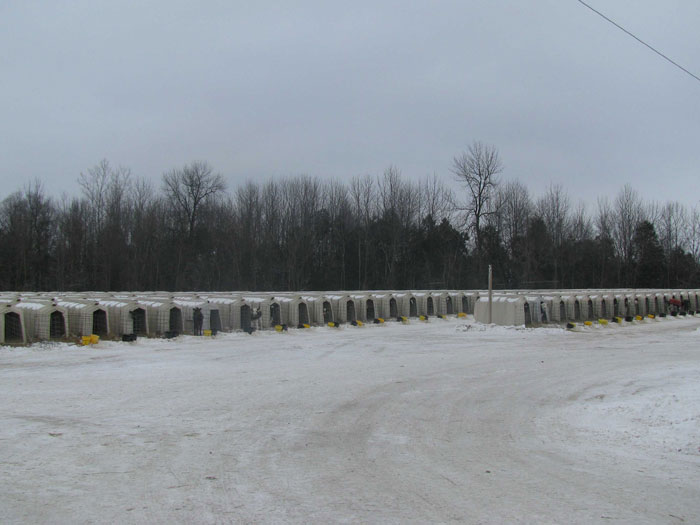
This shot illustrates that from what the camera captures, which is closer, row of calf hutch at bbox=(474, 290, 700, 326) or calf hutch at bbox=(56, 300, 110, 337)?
calf hutch at bbox=(56, 300, 110, 337)

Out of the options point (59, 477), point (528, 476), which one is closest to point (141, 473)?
point (59, 477)

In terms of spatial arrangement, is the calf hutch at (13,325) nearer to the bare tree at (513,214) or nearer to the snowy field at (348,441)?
the snowy field at (348,441)

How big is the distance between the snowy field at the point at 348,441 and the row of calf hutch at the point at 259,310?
4.57 m

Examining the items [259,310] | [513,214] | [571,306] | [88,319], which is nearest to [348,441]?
[88,319]

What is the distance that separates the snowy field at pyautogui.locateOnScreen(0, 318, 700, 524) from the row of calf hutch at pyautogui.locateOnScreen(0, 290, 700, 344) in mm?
4573

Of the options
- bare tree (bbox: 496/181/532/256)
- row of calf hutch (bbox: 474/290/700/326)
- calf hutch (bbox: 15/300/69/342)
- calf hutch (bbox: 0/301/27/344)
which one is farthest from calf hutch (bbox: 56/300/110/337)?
bare tree (bbox: 496/181/532/256)

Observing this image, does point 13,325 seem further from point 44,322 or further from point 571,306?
point 571,306

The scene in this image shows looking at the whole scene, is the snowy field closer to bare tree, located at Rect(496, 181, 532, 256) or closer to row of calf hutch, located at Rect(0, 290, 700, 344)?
row of calf hutch, located at Rect(0, 290, 700, 344)

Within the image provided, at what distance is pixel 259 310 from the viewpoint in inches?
979

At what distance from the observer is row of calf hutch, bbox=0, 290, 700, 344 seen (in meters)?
20.1

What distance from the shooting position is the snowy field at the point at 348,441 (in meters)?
5.03

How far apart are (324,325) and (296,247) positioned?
1448 inches

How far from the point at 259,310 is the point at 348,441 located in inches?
704

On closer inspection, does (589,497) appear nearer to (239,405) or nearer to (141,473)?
(141,473)
